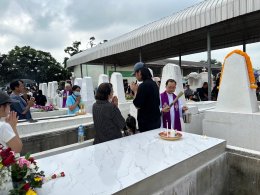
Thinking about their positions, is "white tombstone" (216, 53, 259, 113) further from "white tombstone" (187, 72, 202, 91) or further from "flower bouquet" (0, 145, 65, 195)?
"white tombstone" (187, 72, 202, 91)

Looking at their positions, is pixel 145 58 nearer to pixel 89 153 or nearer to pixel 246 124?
pixel 246 124

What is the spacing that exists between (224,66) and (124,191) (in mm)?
3953

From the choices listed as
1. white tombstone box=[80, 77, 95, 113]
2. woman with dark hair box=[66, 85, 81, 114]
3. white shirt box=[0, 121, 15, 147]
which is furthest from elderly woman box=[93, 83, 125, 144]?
white tombstone box=[80, 77, 95, 113]

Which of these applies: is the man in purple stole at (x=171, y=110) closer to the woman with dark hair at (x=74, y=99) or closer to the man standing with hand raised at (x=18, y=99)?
the woman with dark hair at (x=74, y=99)

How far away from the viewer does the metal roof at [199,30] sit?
26.9 ft

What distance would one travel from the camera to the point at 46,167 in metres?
1.94

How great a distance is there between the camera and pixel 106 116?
8.40ft

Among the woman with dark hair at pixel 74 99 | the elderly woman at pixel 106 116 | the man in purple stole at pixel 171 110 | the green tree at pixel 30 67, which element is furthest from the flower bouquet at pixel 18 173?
the green tree at pixel 30 67

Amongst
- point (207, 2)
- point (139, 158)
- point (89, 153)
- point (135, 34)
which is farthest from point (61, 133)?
point (135, 34)

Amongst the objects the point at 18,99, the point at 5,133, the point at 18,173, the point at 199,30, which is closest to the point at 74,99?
the point at 18,99

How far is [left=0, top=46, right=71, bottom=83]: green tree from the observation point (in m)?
30.2

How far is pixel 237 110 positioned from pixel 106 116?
3.16 metres

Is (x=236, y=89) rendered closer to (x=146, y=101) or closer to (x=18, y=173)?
(x=146, y=101)

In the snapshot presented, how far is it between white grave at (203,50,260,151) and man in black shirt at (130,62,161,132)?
2.00 meters
